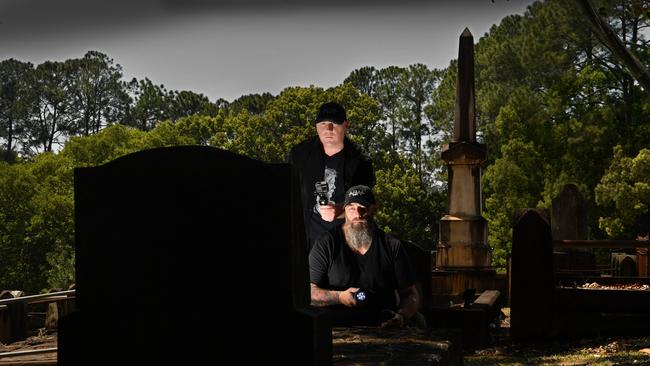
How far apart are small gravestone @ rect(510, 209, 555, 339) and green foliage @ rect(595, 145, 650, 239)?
21201 millimetres

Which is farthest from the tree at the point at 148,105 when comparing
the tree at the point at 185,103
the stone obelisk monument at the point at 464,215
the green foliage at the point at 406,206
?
the stone obelisk monument at the point at 464,215

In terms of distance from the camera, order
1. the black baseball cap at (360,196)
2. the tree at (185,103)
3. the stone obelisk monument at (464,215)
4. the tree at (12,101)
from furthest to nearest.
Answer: the tree at (185,103) → the tree at (12,101) → the stone obelisk monument at (464,215) → the black baseball cap at (360,196)

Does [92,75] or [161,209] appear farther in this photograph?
[92,75]

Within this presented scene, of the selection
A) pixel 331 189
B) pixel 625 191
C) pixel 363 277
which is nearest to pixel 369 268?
pixel 363 277

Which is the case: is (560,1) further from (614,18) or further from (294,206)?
(294,206)

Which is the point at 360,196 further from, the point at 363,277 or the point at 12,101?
the point at 12,101

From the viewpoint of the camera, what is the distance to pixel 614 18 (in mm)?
33125

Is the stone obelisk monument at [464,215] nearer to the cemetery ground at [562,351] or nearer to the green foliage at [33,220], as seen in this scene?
the cemetery ground at [562,351]

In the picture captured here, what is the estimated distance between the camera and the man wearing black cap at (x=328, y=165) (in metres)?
7.04

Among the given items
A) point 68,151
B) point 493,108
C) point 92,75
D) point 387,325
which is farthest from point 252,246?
point 92,75

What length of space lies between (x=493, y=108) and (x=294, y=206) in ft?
116

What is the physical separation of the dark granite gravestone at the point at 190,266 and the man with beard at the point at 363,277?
2.05m

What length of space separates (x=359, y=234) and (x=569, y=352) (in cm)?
365

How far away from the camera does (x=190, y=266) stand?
3.45m
